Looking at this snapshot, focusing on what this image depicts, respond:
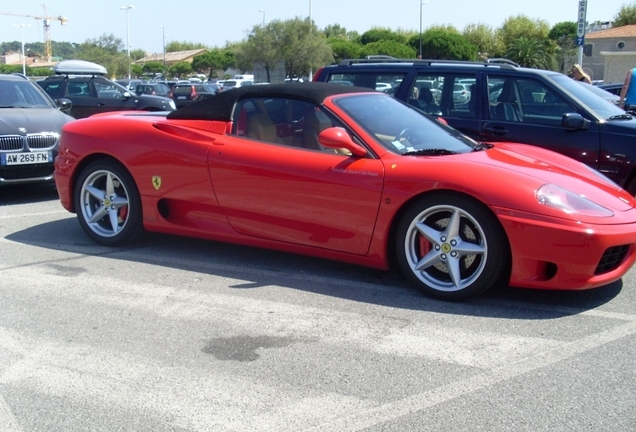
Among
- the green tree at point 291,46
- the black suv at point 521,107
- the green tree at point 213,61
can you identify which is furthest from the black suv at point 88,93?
the green tree at point 213,61

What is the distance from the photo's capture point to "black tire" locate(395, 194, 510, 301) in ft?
14.4

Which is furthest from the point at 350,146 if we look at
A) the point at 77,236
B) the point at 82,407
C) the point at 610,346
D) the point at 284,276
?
the point at 77,236

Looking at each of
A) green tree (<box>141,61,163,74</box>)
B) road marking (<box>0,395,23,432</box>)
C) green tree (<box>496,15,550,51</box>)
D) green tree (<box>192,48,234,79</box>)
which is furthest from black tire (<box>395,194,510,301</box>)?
green tree (<box>141,61,163,74</box>)

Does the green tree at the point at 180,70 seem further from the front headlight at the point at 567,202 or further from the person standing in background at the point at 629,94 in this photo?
the front headlight at the point at 567,202

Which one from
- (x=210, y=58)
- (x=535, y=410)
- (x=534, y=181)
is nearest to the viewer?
(x=535, y=410)

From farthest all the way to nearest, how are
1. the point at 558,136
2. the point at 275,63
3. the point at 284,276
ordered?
the point at 275,63 → the point at 558,136 → the point at 284,276

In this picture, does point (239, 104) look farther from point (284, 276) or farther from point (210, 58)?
point (210, 58)

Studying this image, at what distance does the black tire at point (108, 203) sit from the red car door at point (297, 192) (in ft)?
2.97

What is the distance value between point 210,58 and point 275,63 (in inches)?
1353

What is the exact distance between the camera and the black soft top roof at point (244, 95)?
208 inches

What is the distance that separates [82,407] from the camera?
10.6 feet

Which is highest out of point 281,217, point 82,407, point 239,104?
point 239,104

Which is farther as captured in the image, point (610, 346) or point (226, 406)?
point (610, 346)

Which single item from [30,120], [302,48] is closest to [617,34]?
[302,48]
